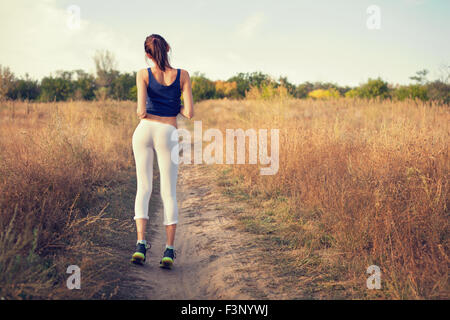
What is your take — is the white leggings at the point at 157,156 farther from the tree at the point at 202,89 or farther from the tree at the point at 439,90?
the tree at the point at 202,89

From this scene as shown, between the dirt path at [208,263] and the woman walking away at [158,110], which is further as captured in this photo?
the woman walking away at [158,110]

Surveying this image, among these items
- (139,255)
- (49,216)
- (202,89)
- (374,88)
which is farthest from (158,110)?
(202,89)

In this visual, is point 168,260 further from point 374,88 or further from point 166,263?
point 374,88

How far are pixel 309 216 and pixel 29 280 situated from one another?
3377mm

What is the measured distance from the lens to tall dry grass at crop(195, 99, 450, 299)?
2906 millimetres

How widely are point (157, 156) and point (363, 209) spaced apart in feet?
7.90

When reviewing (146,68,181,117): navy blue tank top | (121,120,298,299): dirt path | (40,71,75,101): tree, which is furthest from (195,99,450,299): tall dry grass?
(40,71,75,101): tree

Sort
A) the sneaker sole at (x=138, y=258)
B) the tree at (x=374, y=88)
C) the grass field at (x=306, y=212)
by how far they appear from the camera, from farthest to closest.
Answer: the tree at (x=374, y=88), the sneaker sole at (x=138, y=258), the grass field at (x=306, y=212)

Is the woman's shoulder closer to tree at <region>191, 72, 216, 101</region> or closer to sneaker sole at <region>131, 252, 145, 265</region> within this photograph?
sneaker sole at <region>131, 252, 145, 265</region>

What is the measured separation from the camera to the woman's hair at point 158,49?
302cm

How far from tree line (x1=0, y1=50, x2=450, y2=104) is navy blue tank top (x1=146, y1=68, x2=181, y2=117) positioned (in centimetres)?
453

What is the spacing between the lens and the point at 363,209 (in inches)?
146

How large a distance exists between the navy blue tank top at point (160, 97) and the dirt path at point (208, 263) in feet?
5.27

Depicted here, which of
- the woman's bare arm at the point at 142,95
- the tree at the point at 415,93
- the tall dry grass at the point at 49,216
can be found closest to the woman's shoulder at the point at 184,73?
the woman's bare arm at the point at 142,95
